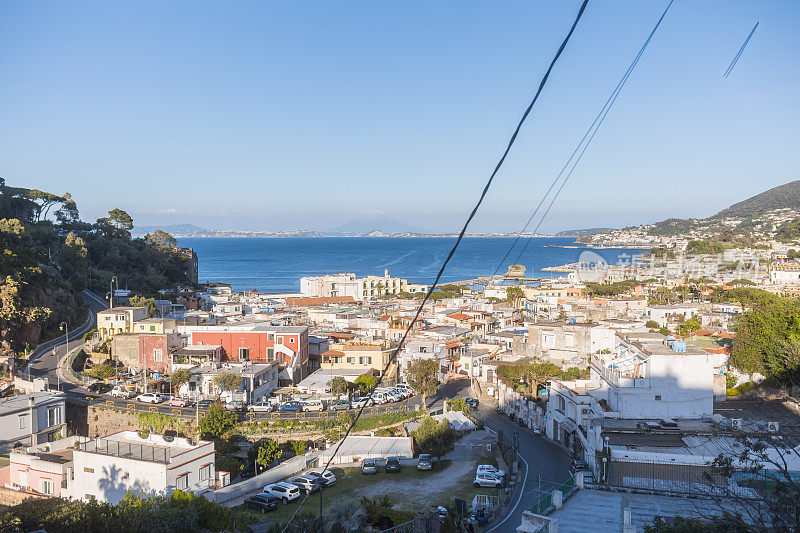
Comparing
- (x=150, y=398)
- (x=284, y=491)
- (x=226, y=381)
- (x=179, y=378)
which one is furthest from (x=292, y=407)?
(x=284, y=491)

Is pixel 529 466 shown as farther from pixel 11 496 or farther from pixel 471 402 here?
pixel 11 496

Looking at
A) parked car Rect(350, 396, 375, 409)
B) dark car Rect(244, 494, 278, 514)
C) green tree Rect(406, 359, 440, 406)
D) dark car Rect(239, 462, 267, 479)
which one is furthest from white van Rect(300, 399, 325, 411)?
dark car Rect(244, 494, 278, 514)

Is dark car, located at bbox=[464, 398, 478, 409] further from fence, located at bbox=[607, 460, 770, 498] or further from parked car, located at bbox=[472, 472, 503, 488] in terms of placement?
fence, located at bbox=[607, 460, 770, 498]

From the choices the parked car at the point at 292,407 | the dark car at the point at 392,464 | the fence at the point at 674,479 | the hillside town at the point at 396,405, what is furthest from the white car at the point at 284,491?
the fence at the point at 674,479

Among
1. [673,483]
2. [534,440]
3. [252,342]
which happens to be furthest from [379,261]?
[673,483]

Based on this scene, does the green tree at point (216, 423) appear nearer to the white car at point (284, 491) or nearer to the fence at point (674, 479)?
the white car at point (284, 491)

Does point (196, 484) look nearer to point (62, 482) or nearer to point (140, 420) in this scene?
point (62, 482)
